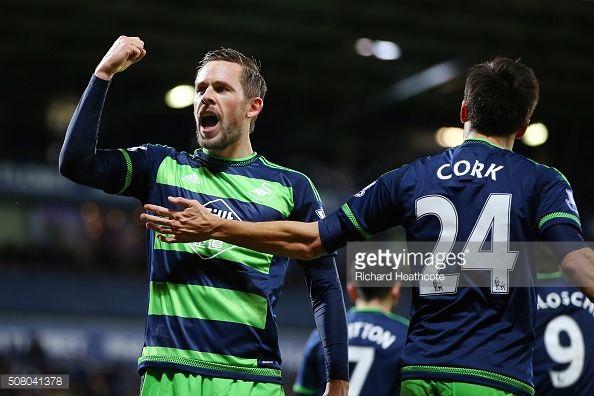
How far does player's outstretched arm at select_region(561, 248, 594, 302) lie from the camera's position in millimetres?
2684

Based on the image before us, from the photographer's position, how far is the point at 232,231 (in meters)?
3.10

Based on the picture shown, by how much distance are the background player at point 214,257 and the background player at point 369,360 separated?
160 centimetres

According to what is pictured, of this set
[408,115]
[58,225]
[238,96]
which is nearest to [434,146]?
[408,115]

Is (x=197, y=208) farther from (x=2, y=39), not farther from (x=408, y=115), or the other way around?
(x=408, y=115)

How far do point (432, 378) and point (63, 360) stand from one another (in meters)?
13.7

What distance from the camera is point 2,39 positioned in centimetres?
1575

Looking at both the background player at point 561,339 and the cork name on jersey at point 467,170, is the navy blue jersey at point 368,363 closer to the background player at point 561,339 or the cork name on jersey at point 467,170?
the background player at point 561,339

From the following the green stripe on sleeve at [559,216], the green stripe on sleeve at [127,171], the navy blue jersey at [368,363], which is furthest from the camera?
the navy blue jersey at [368,363]

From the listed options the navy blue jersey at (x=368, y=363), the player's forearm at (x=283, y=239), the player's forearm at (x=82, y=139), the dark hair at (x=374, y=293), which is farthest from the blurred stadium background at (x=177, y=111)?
the player's forearm at (x=283, y=239)

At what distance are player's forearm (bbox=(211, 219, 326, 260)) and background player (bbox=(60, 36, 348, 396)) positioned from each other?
0.31 metres

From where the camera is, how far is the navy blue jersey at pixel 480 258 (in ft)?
9.24

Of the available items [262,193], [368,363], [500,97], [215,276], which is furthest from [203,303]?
[368,363]

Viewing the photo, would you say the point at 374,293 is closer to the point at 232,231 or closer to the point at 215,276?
the point at 215,276

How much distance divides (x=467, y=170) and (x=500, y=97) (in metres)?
0.31
